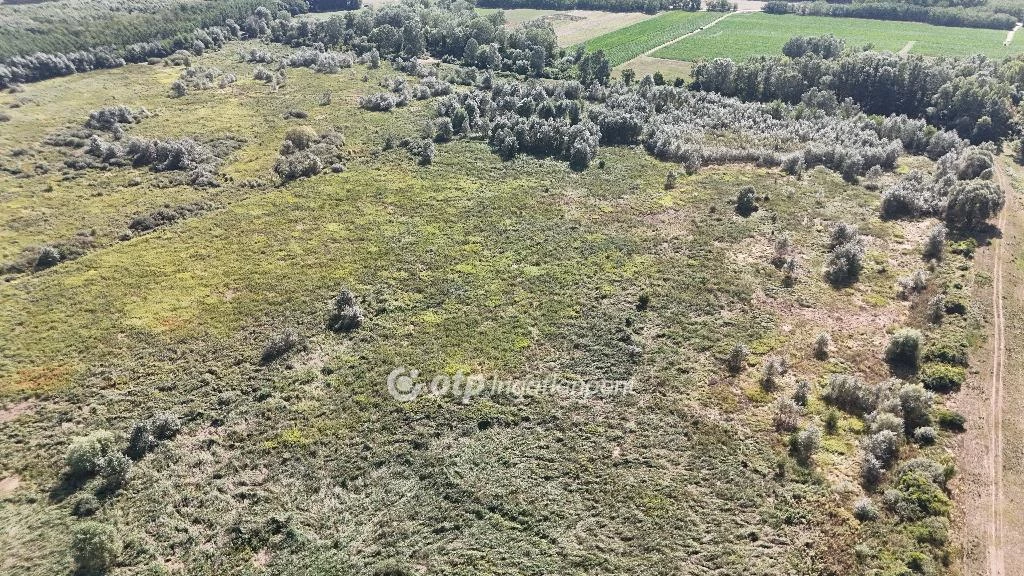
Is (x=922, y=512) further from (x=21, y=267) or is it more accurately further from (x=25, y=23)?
(x=25, y=23)

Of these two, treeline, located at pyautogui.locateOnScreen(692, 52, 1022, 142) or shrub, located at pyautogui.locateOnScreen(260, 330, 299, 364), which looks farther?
treeline, located at pyautogui.locateOnScreen(692, 52, 1022, 142)

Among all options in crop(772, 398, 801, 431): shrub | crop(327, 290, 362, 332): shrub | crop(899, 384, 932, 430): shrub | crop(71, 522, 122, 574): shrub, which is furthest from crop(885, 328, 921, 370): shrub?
crop(71, 522, 122, 574): shrub

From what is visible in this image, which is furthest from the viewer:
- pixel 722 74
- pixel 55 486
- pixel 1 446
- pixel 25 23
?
pixel 25 23

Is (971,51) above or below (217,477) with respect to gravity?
above

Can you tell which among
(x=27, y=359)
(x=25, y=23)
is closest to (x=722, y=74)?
(x=27, y=359)

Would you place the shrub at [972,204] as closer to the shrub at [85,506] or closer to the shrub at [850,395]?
the shrub at [850,395]

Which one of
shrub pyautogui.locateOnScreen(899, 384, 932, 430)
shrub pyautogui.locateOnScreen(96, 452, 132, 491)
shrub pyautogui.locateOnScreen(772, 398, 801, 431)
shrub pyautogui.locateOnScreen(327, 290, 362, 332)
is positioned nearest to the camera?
shrub pyautogui.locateOnScreen(96, 452, 132, 491)

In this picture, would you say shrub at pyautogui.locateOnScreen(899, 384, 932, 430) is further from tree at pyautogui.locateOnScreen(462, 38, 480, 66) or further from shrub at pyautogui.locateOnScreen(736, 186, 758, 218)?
tree at pyautogui.locateOnScreen(462, 38, 480, 66)
